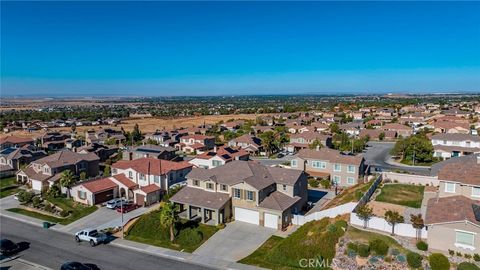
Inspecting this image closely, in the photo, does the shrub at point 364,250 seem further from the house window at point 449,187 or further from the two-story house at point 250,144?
the two-story house at point 250,144

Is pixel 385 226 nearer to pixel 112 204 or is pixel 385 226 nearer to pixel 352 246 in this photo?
pixel 352 246

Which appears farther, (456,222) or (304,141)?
(304,141)

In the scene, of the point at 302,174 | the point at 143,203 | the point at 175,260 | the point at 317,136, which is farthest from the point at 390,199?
the point at 317,136

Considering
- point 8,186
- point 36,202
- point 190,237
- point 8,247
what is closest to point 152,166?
point 36,202

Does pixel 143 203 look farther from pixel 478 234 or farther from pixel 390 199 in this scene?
pixel 478 234

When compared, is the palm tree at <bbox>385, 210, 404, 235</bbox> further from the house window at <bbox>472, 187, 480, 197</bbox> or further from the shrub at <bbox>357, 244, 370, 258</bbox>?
the house window at <bbox>472, 187, 480, 197</bbox>

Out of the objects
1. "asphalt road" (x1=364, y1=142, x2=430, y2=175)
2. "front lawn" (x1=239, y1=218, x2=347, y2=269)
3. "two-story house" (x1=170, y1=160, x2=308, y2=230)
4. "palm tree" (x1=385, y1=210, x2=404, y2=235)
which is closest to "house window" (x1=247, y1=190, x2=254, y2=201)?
"two-story house" (x1=170, y1=160, x2=308, y2=230)
